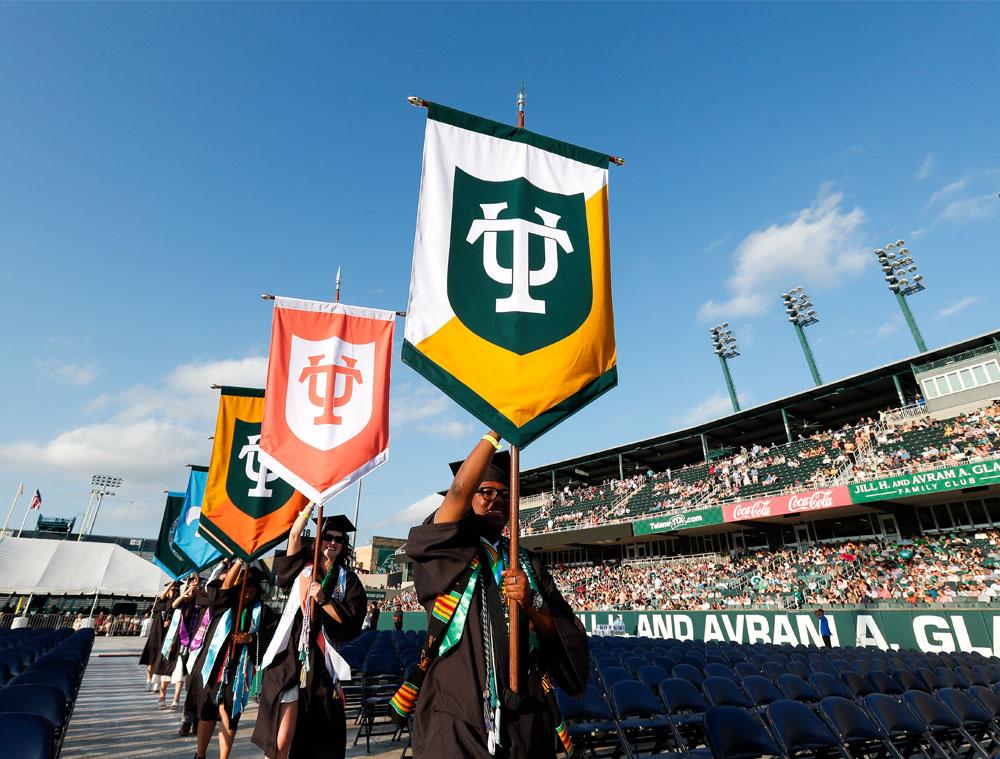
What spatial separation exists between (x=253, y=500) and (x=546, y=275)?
480cm

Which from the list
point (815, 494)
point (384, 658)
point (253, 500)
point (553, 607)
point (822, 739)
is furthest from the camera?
point (815, 494)

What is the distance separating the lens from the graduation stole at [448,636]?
2.09 metres

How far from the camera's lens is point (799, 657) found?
27.5ft

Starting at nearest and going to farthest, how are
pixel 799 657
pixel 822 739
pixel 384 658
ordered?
pixel 822 739
pixel 384 658
pixel 799 657

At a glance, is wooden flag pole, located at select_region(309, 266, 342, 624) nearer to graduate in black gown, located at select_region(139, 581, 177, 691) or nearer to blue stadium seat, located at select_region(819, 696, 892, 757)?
blue stadium seat, located at select_region(819, 696, 892, 757)

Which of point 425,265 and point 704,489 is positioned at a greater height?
point 704,489

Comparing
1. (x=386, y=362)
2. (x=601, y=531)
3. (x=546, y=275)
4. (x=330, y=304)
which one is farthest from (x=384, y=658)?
(x=601, y=531)

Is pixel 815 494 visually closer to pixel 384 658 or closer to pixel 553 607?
pixel 384 658

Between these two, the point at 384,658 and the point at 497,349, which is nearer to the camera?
the point at 497,349

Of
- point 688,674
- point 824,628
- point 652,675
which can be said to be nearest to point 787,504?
point 824,628

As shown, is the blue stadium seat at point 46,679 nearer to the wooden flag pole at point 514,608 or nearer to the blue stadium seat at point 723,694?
the wooden flag pole at point 514,608

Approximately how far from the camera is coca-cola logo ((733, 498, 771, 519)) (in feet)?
68.9

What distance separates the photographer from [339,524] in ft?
15.4

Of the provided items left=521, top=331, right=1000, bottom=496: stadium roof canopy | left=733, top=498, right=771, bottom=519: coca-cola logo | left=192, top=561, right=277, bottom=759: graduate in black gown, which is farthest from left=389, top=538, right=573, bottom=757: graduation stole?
left=521, top=331, right=1000, bottom=496: stadium roof canopy
